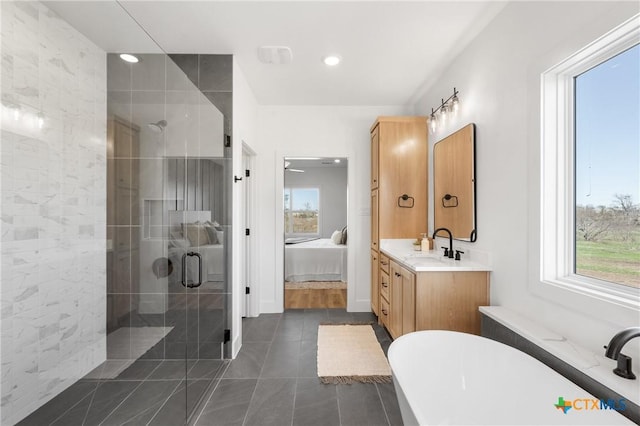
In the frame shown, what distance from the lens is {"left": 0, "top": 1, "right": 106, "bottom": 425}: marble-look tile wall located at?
1169 mm

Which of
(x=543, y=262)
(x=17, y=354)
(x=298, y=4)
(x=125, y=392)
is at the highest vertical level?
(x=298, y=4)

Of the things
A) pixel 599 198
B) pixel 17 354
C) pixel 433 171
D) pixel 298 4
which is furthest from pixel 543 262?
pixel 17 354

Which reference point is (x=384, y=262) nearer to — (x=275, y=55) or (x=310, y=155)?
(x=310, y=155)

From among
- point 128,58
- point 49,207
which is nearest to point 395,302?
point 49,207

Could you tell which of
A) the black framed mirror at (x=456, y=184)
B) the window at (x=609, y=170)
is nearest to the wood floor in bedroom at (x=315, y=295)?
the black framed mirror at (x=456, y=184)

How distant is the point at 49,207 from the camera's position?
4.32 ft

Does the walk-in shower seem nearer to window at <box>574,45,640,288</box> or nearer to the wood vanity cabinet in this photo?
the wood vanity cabinet

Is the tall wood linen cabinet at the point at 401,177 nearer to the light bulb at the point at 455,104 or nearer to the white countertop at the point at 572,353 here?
the light bulb at the point at 455,104

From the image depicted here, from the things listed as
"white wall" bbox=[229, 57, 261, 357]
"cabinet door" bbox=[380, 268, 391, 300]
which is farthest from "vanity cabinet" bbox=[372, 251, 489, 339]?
"white wall" bbox=[229, 57, 261, 357]

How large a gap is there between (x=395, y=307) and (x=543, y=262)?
129 cm

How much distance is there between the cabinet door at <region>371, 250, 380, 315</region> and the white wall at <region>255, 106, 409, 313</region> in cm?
12

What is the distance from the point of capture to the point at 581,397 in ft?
3.72

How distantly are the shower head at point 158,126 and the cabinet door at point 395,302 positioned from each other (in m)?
2.08

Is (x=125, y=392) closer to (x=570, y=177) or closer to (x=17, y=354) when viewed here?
(x=17, y=354)
